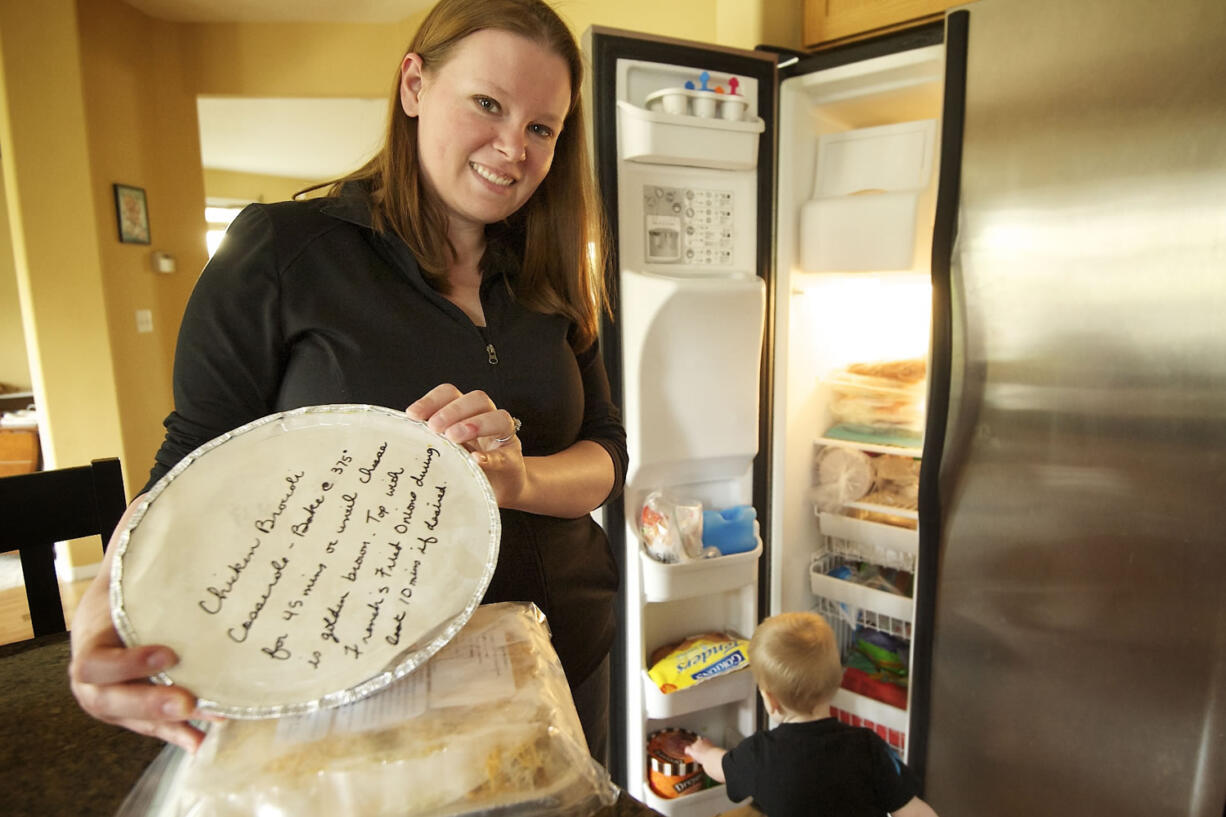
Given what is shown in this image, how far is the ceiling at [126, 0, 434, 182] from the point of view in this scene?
11.1ft

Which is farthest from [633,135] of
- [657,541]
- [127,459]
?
[127,459]

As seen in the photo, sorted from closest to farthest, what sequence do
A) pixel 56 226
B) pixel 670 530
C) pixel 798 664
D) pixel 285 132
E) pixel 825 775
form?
pixel 825 775, pixel 798 664, pixel 670 530, pixel 56 226, pixel 285 132

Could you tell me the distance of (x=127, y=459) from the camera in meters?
3.37

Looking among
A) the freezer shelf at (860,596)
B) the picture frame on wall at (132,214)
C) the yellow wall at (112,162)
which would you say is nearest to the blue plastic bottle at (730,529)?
the freezer shelf at (860,596)

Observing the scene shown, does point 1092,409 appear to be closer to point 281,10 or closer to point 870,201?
point 870,201

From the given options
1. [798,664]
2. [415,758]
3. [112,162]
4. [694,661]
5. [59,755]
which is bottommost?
[694,661]

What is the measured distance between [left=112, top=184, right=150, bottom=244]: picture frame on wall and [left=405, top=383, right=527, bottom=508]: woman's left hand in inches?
147

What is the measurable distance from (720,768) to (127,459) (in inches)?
132

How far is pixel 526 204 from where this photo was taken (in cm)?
91

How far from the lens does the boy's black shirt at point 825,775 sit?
1.14m

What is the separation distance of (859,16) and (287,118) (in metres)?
4.79

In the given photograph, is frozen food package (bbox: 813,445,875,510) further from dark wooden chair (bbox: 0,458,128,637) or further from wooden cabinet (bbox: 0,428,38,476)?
wooden cabinet (bbox: 0,428,38,476)

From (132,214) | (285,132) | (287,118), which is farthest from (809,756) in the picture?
(285,132)

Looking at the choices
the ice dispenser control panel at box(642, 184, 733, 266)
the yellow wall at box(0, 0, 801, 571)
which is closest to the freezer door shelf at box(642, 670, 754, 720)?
the ice dispenser control panel at box(642, 184, 733, 266)
